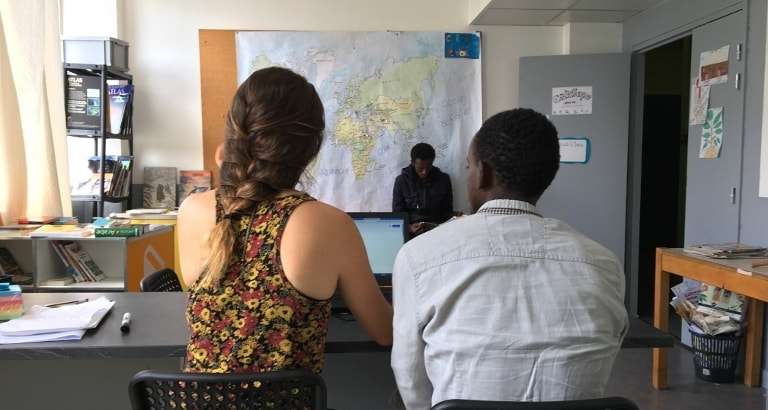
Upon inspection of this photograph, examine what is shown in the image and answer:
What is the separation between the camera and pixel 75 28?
14.0 feet

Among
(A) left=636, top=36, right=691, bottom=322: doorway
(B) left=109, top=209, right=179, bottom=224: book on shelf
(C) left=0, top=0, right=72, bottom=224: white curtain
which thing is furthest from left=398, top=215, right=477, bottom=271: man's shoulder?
(A) left=636, top=36, right=691, bottom=322: doorway

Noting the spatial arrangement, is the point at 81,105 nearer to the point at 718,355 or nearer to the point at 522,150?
the point at 522,150

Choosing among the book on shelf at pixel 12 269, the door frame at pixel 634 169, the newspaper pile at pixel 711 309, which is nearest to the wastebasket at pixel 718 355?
the newspaper pile at pixel 711 309

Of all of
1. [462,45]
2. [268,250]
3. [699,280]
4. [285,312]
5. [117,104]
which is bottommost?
[699,280]

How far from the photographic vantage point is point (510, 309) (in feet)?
3.04

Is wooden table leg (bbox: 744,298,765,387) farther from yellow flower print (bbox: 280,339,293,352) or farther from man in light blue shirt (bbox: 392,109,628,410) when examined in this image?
yellow flower print (bbox: 280,339,293,352)

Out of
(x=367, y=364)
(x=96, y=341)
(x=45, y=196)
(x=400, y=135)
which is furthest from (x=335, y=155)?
(x=96, y=341)

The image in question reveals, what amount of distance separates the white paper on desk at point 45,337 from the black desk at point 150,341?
0.06 ft

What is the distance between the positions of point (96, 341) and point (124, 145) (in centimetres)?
351

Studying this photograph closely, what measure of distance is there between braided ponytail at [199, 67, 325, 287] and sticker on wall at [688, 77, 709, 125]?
3.23 m

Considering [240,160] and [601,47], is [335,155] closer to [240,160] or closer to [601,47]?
[601,47]

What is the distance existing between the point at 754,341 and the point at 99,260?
132 inches

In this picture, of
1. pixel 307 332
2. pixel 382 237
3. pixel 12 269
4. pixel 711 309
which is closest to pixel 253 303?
pixel 307 332

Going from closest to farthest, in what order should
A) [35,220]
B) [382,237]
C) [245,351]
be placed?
[245,351], [382,237], [35,220]
